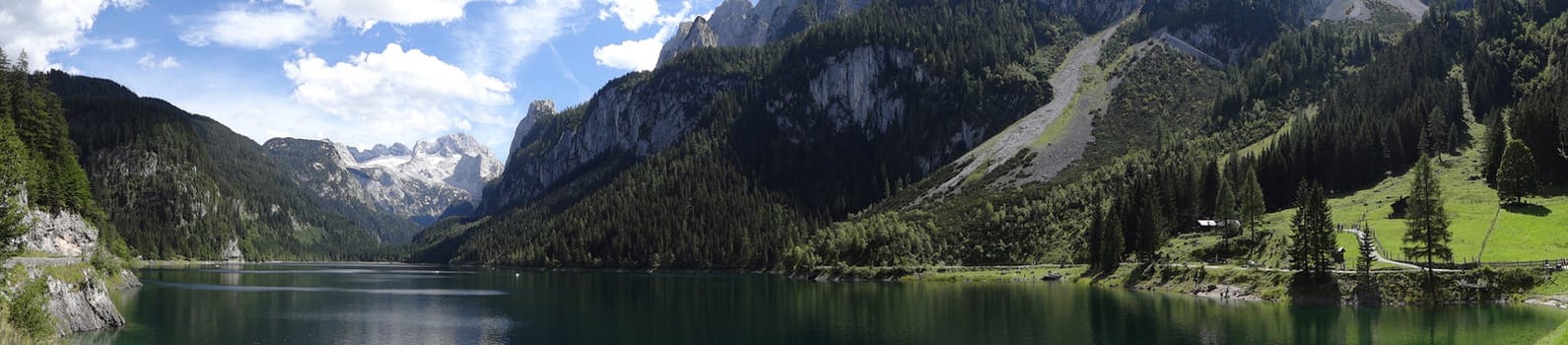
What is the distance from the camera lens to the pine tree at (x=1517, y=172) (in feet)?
366

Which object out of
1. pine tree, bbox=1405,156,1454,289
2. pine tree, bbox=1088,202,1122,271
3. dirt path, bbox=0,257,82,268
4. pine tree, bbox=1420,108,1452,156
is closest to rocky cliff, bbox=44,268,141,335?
dirt path, bbox=0,257,82,268

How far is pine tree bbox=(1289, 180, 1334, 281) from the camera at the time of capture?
94.8 m

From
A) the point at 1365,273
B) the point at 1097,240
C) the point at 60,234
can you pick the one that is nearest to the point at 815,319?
the point at 1365,273

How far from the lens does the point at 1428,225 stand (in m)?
90.4

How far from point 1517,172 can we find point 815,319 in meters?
93.6

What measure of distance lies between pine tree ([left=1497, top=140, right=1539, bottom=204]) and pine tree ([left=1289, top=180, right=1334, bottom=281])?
33.8 m

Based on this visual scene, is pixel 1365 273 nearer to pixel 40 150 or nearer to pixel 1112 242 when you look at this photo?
pixel 1112 242

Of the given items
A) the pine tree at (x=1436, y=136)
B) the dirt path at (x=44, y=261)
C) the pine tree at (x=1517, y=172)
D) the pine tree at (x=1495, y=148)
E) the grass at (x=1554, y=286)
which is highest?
the pine tree at (x=1436, y=136)

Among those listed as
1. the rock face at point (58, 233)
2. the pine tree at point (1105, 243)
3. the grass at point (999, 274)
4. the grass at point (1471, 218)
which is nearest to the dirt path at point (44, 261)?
the rock face at point (58, 233)

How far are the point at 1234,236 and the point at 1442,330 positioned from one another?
6457 centimetres

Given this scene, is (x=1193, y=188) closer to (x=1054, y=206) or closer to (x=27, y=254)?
(x=1054, y=206)

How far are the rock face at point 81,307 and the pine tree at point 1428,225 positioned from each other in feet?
407

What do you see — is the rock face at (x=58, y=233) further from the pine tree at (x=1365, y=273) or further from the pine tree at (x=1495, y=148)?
the pine tree at (x=1495, y=148)

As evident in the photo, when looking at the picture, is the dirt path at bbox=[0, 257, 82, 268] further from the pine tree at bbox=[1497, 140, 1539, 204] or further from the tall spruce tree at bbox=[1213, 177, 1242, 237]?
the pine tree at bbox=[1497, 140, 1539, 204]
